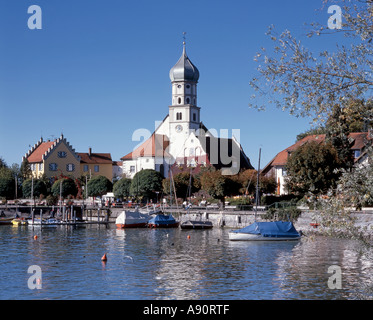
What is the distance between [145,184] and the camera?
4080 inches

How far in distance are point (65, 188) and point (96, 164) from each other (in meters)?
26.9

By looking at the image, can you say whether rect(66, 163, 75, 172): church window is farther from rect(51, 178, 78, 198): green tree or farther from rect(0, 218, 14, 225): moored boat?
rect(0, 218, 14, 225): moored boat

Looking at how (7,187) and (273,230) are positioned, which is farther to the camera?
(7,187)

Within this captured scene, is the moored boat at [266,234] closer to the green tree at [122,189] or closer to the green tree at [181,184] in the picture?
the green tree at [181,184]

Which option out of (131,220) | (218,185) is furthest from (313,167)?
(131,220)

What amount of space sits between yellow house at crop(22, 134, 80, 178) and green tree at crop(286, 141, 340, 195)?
216ft

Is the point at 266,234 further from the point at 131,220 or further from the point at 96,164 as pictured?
the point at 96,164

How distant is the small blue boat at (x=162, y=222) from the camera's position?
7681 centimetres

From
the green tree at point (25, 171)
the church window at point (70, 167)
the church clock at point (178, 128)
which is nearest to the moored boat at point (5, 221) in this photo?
the green tree at point (25, 171)

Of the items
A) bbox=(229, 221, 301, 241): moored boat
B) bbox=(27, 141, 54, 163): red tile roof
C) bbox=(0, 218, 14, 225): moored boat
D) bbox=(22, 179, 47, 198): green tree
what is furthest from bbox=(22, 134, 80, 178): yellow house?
bbox=(229, 221, 301, 241): moored boat

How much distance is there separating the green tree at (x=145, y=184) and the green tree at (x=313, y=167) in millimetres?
37571

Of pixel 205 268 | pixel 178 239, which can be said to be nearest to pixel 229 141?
pixel 178 239
